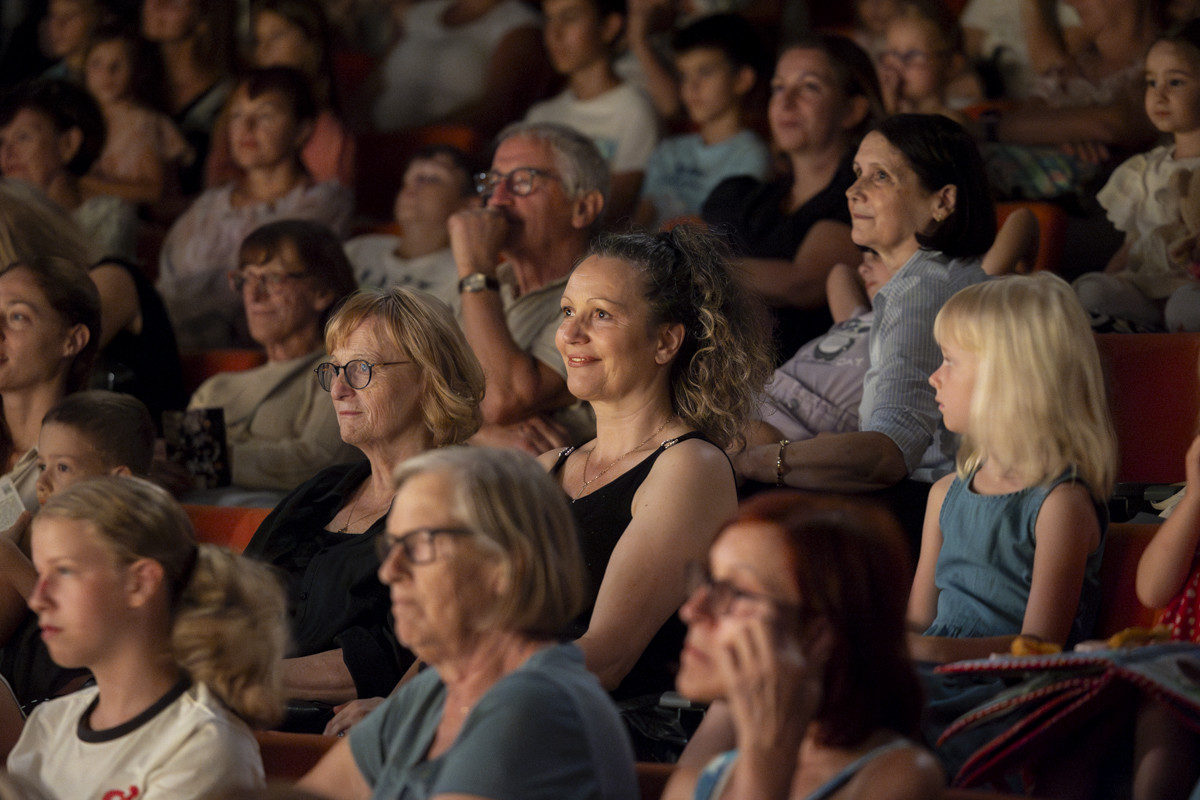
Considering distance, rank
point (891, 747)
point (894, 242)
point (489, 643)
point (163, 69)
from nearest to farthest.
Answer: point (891, 747) → point (489, 643) → point (894, 242) → point (163, 69)

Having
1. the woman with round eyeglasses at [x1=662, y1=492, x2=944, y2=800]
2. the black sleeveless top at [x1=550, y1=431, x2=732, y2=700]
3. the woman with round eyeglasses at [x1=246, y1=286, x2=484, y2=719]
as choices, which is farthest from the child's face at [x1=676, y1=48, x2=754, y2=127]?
the woman with round eyeglasses at [x1=662, y1=492, x2=944, y2=800]

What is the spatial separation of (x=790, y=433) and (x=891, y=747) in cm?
142

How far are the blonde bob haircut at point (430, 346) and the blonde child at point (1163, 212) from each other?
51.7 inches

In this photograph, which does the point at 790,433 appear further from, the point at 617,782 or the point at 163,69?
the point at 163,69

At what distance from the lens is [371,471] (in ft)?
7.54

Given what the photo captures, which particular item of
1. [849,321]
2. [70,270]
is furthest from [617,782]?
[70,270]

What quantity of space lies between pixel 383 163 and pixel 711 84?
1.26m

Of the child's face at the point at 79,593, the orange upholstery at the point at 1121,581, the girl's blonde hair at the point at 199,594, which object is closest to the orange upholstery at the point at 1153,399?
the orange upholstery at the point at 1121,581

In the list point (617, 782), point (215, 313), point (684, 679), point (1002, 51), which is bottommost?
point (215, 313)

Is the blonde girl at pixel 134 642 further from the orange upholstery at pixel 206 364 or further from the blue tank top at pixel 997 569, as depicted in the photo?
the orange upholstery at pixel 206 364

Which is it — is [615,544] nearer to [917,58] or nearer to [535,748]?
[535,748]

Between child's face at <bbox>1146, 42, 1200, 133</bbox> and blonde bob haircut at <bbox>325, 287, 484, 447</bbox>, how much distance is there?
159 cm

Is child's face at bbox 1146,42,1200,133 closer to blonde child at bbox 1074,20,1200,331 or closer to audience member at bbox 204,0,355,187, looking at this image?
blonde child at bbox 1074,20,1200,331

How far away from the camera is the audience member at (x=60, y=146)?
155 inches
